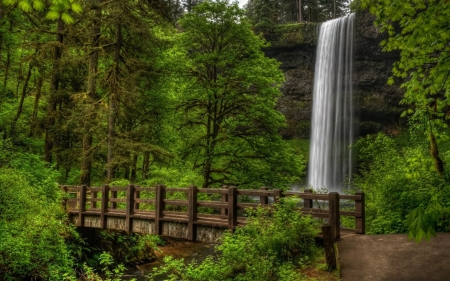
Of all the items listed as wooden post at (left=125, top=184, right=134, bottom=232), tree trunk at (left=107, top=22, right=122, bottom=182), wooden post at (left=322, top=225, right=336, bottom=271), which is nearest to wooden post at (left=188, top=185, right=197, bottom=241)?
wooden post at (left=125, top=184, right=134, bottom=232)

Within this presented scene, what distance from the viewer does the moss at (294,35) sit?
45.3 meters

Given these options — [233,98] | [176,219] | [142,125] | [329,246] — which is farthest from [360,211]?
[142,125]

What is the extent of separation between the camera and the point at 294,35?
46250 millimetres

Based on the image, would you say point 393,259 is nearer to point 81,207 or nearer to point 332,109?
point 81,207

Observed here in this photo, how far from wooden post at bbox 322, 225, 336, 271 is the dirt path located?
21 centimetres

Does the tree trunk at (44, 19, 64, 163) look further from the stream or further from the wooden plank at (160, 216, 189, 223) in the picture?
the wooden plank at (160, 216, 189, 223)

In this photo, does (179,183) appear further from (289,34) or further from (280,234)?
(289,34)

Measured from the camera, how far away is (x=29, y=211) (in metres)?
10.9

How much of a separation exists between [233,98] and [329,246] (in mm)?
11287

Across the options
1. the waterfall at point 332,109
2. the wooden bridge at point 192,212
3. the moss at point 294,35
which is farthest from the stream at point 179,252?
the moss at point 294,35

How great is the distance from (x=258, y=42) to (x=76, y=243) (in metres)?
11.9

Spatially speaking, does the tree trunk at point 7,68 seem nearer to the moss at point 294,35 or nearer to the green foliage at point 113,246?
the green foliage at point 113,246

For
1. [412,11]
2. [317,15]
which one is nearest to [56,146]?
[412,11]

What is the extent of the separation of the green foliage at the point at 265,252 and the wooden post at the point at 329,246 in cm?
41
